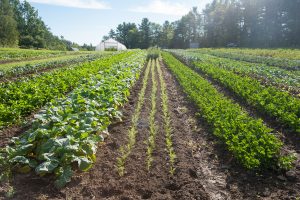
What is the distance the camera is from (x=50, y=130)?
504 cm

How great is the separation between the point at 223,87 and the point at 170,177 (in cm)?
923

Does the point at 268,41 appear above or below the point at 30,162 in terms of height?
above

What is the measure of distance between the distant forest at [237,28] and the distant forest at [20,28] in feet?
108

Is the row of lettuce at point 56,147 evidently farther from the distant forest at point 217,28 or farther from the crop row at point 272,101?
the distant forest at point 217,28

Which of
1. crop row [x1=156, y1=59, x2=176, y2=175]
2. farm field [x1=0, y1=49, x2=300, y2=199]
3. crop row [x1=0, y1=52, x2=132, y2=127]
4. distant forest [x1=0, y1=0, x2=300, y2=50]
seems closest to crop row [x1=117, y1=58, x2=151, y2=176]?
farm field [x1=0, y1=49, x2=300, y2=199]

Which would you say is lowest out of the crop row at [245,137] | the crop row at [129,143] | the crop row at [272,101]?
the crop row at [129,143]

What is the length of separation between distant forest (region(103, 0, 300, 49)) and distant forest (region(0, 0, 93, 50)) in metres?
32.8

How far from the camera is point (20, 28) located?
68.4m

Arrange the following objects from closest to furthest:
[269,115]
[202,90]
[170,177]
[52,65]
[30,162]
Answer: [30,162], [170,177], [269,115], [202,90], [52,65]

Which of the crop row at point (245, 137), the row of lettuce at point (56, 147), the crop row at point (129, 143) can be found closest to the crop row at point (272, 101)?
the crop row at point (245, 137)

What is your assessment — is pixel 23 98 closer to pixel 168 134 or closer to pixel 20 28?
pixel 168 134

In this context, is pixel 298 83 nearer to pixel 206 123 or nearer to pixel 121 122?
pixel 206 123

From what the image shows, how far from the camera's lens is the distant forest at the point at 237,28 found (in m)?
56.0

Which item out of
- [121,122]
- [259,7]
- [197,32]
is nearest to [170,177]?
[121,122]
